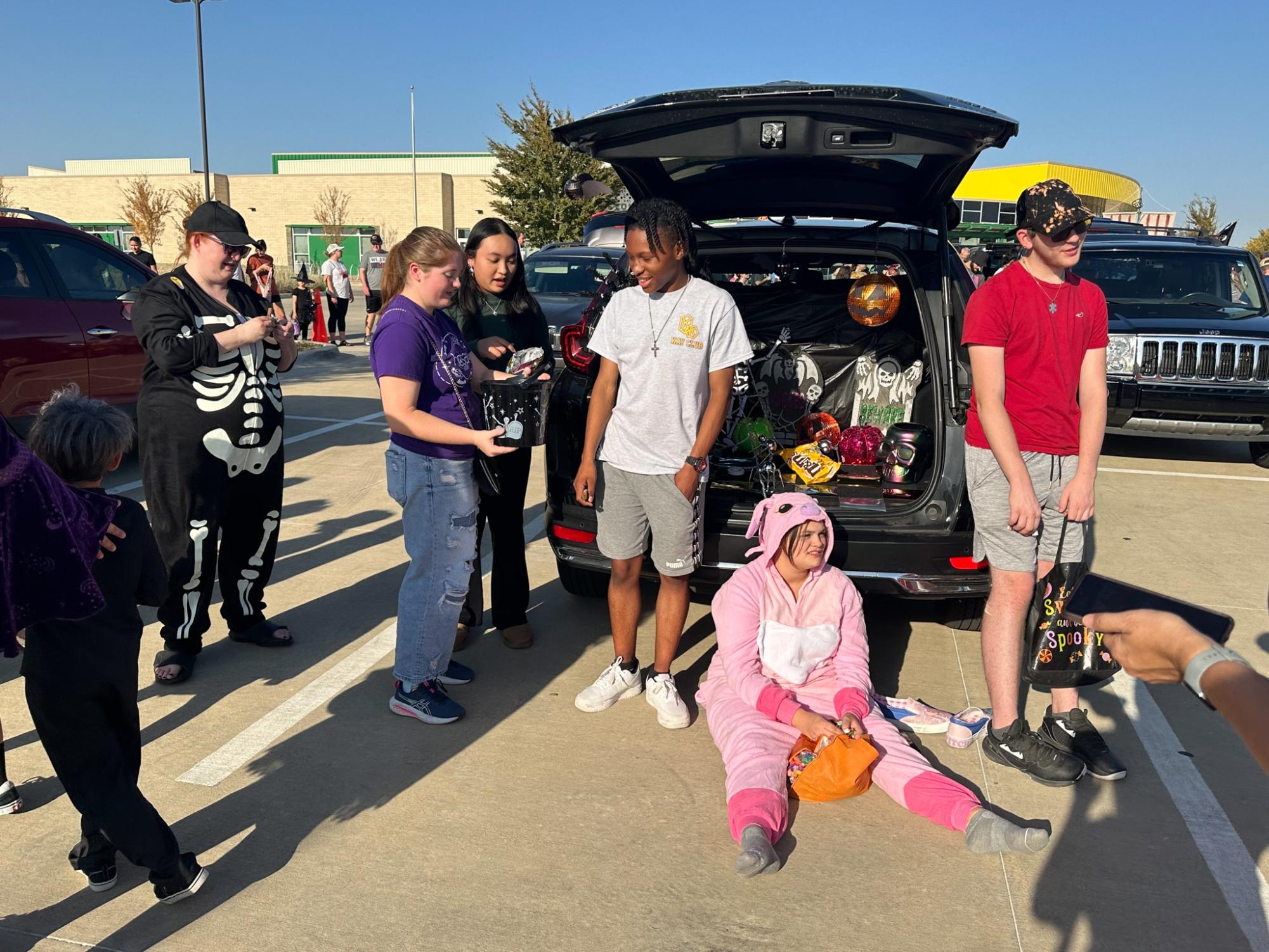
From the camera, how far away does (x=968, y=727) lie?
3578 millimetres

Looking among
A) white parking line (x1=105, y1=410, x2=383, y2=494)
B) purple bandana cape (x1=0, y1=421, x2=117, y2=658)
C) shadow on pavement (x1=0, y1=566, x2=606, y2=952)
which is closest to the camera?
purple bandana cape (x1=0, y1=421, x2=117, y2=658)

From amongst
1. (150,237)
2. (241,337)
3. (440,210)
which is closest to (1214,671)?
(241,337)

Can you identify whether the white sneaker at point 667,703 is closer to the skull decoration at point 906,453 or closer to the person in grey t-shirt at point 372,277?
the skull decoration at point 906,453

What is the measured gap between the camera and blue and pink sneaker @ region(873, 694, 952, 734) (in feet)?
11.9

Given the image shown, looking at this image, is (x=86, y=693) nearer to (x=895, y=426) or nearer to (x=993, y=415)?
(x=993, y=415)

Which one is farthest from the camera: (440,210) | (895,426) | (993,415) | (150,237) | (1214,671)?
(440,210)

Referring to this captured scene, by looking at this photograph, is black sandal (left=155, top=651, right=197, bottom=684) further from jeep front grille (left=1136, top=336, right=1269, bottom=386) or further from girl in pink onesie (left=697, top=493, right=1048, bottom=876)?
jeep front grille (left=1136, top=336, right=1269, bottom=386)

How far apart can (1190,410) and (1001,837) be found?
6.33m

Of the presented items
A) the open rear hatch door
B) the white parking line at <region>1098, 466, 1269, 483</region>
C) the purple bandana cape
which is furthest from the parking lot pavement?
the white parking line at <region>1098, 466, 1269, 483</region>

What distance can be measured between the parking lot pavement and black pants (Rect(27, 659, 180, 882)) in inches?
8.2

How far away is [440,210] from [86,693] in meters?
50.1

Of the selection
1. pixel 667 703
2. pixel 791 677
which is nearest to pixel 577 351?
pixel 667 703

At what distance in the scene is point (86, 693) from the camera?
246cm

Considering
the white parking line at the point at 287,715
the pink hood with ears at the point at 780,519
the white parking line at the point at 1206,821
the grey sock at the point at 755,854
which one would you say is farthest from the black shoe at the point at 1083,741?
the white parking line at the point at 287,715
